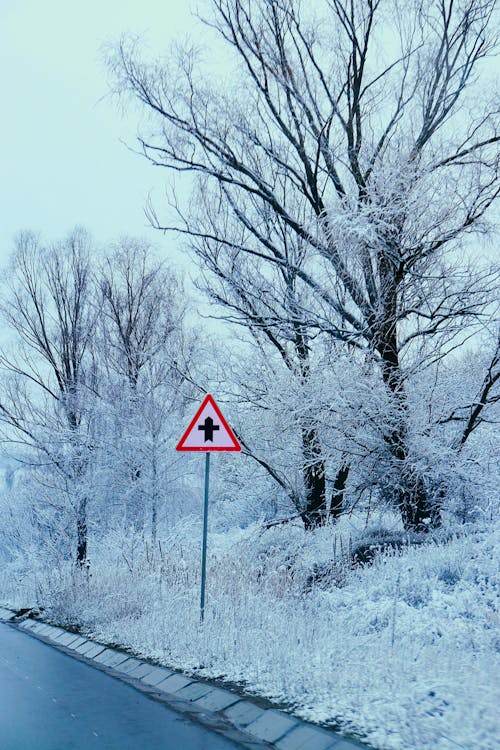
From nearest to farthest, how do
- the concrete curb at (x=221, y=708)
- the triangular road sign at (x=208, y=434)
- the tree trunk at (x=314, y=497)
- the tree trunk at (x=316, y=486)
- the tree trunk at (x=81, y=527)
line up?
the concrete curb at (x=221, y=708)
the triangular road sign at (x=208, y=434)
the tree trunk at (x=316, y=486)
the tree trunk at (x=314, y=497)
the tree trunk at (x=81, y=527)

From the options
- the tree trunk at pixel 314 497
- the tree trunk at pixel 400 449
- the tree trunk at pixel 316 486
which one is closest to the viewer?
the tree trunk at pixel 400 449

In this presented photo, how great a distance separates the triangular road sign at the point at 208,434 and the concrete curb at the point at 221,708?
99.4 inches

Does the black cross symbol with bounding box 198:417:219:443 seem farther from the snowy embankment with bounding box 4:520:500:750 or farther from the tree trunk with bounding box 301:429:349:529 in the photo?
the tree trunk with bounding box 301:429:349:529

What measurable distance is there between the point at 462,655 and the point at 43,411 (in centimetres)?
1606

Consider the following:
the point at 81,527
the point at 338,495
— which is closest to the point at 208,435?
the point at 338,495

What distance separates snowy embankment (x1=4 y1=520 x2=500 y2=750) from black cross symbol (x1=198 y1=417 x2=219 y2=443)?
1.97 metres

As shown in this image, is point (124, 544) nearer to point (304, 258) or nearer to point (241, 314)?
point (241, 314)

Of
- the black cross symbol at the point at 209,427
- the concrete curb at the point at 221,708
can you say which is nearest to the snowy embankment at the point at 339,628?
the concrete curb at the point at 221,708

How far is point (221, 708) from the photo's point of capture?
5.77m

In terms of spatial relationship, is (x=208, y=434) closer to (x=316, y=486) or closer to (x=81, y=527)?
(x=316, y=486)

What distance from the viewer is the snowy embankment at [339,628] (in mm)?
4859

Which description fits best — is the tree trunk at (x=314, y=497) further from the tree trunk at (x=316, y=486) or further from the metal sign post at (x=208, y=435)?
the metal sign post at (x=208, y=435)

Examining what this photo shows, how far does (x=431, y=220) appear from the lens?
1155 cm

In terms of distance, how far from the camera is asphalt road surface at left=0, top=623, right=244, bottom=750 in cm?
489
